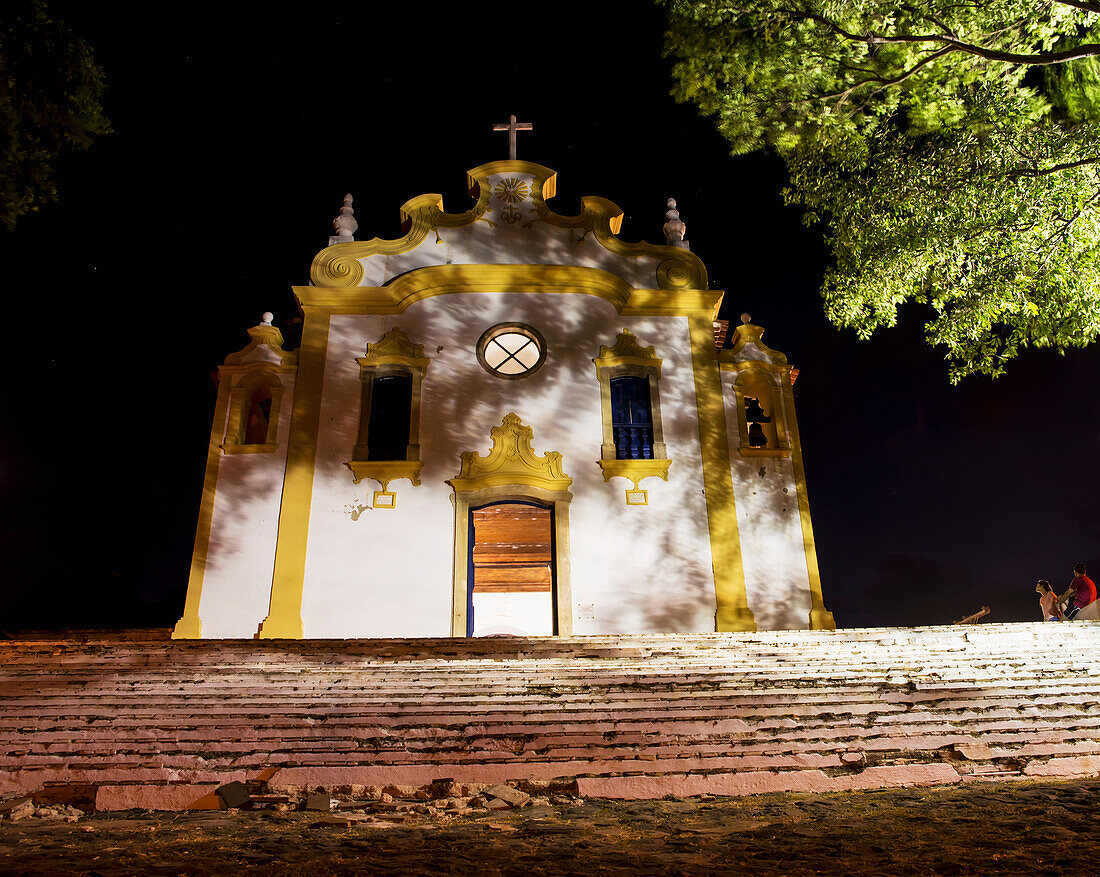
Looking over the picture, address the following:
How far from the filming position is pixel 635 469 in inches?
430

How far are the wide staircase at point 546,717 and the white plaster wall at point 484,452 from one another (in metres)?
3.27

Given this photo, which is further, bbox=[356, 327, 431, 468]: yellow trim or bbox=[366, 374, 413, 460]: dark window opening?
bbox=[356, 327, 431, 468]: yellow trim

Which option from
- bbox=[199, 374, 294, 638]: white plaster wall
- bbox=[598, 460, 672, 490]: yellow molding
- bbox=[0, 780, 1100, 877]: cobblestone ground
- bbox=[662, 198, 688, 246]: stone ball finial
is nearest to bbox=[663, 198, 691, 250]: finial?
bbox=[662, 198, 688, 246]: stone ball finial

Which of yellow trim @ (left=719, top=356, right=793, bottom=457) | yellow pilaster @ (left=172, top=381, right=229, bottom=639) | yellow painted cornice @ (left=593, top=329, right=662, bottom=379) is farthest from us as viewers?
yellow painted cornice @ (left=593, top=329, right=662, bottom=379)

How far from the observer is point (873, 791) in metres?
3.94

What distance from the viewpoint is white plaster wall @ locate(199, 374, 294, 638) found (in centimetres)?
1004

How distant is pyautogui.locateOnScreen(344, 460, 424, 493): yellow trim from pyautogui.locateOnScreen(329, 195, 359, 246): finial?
438 cm

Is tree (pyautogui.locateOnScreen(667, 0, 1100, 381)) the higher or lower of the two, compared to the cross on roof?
lower

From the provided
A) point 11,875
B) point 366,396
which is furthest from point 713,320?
point 11,875

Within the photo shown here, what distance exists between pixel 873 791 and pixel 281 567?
332 inches

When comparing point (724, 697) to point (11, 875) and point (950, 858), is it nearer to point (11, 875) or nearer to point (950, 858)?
point (950, 858)

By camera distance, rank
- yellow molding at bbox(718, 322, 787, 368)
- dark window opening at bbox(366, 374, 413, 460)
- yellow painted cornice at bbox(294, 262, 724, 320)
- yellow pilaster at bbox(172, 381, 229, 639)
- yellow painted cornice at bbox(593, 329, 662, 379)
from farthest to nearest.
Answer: yellow molding at bbox(718, 322, 787, 368)
yellow painted cornice at bbox(294, 262, 724, 320)
yellow painted cornice at bbox(593, 329, 662, 379)
dark window opening at bbox(366, 374, 413, 460)
yellow pilaster at bbox(172, 381, 229, 639)

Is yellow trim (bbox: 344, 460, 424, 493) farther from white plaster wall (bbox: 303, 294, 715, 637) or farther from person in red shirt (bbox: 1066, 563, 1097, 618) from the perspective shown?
A: person in red shirt (bbox: 1066, 563, 1097, 618)

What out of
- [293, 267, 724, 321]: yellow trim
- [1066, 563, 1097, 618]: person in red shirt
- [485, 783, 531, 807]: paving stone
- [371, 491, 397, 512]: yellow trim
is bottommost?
[485, 783, 531, 807]: paving stone
